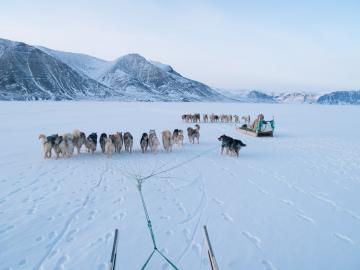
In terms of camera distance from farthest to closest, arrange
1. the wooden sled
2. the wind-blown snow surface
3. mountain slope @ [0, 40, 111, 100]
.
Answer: mountain slope @ [0, 40, 111, 100] → the wooden sled → the wind-blown snow surface

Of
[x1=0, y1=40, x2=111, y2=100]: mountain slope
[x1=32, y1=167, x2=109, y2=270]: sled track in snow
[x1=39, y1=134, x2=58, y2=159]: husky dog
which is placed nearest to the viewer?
[x1=32, y1=167, x2=109, y2=270]: sled track in snow

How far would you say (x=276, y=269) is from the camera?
13.4 ft

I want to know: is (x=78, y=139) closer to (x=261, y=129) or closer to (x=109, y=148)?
(x=109, y=148)

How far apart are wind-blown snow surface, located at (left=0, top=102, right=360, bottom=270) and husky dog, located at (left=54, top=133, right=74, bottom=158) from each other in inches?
12.1

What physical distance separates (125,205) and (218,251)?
7.66 feet

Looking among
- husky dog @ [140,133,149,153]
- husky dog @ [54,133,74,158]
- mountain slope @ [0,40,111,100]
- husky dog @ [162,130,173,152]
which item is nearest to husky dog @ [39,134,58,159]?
husky dog @ [54,133,74,158]

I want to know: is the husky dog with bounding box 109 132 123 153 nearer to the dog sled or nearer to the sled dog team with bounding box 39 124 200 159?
the sled dog team with bounding box 39 124 200 159

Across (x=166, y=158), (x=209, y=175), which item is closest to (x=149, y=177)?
(x=209, y=175)

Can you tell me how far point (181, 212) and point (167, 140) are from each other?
582 centimetres

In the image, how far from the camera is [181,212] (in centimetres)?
574

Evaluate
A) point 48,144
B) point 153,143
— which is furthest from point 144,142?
point 48,144

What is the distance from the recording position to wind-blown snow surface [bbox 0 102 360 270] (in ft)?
14.1

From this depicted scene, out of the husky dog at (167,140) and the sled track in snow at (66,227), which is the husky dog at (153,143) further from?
the sled track in snow at (66,227)

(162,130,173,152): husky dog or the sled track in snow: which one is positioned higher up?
(162,130,173,152): husky dog
